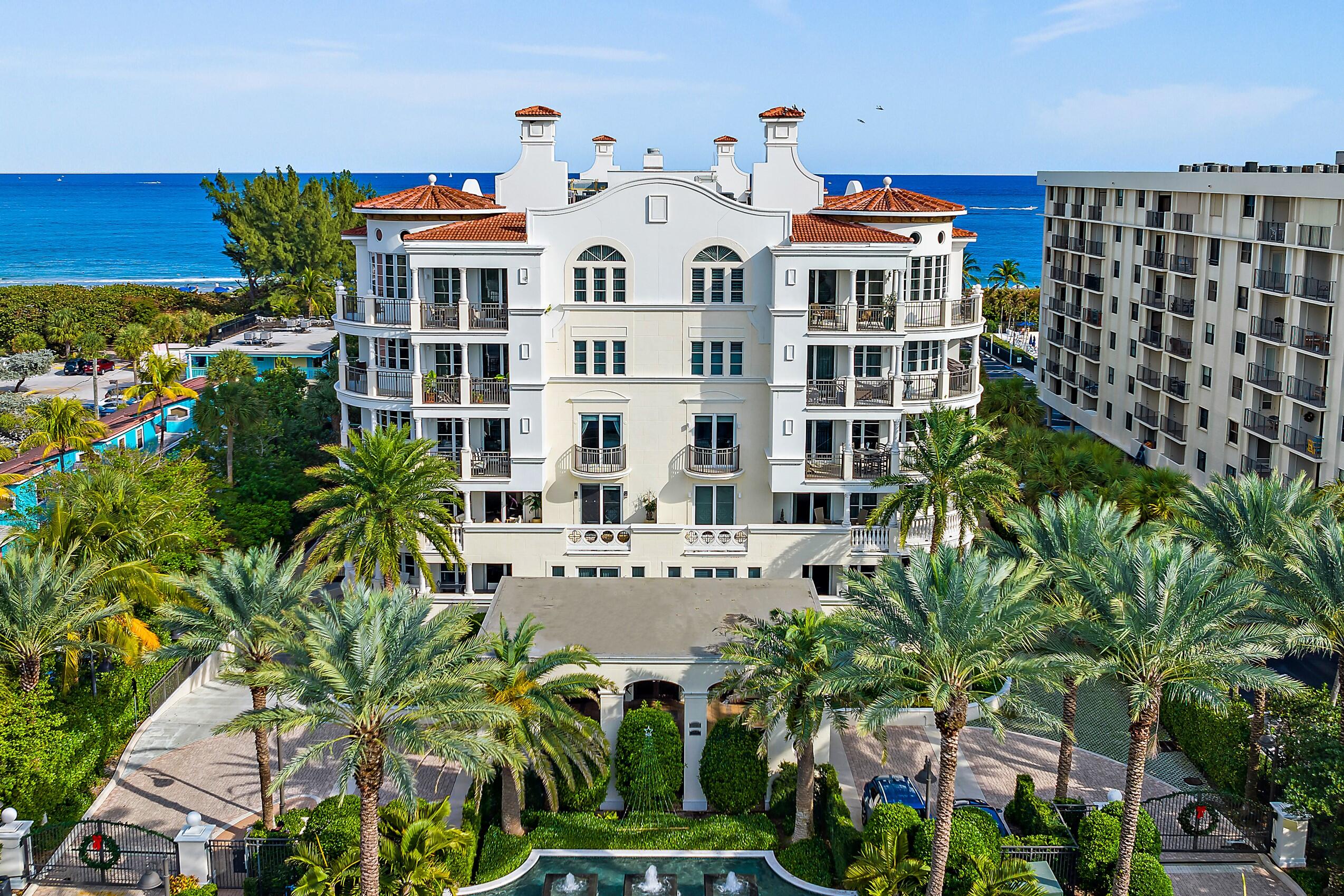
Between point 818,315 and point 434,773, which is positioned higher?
point 818,315

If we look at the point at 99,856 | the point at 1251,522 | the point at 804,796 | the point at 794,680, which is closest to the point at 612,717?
the point at 804,796

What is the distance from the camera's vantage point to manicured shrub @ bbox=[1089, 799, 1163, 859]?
28516 millimetres

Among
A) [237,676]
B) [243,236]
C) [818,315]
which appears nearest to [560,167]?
[818,315]

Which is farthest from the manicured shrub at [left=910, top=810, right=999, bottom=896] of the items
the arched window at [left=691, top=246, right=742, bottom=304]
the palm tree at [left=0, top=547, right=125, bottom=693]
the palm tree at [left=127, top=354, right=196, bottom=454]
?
the palm tree at [left=127, top=354, right=196, bottom=454]

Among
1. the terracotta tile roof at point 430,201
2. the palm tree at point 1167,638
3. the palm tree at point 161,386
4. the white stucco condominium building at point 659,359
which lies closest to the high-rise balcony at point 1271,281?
the white stucco condominium building at point 659,359

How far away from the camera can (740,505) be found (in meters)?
45.2

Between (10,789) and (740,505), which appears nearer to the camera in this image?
(10,789)

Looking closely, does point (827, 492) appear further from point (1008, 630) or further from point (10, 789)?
point (10, 789)

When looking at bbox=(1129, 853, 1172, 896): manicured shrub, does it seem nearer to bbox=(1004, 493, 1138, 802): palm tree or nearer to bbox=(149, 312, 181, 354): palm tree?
bbox=(1004, 493, 1138, 802): palm tree

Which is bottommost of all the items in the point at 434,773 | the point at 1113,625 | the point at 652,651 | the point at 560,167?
the point at 434,773

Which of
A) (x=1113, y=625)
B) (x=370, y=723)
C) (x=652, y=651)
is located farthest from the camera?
(x=652, y=651)

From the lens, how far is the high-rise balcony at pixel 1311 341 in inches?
1876

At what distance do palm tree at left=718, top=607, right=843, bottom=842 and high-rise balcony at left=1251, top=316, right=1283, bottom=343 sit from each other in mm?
30014

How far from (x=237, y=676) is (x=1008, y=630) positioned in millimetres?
17060
